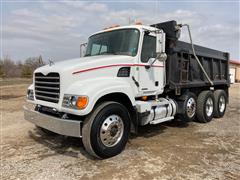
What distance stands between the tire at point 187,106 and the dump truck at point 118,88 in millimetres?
29

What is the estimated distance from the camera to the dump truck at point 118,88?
4.32 metres

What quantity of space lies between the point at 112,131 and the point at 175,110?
8.65ft

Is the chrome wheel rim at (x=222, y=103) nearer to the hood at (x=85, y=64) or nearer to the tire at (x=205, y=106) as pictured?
the tire at (x=205, y=106)

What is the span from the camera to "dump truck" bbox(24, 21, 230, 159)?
4316 mm

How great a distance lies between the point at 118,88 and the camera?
4.74 metres

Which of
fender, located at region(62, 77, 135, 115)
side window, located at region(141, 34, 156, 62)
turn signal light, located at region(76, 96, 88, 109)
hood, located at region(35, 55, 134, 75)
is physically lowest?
turn signal light, located at region(76, 96, 88, 109)

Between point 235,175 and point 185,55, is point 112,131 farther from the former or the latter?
point 185,55

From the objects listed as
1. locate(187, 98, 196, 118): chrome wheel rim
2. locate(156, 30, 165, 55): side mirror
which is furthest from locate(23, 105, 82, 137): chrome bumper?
locate(187, 98, 196, 118): chrome wheel rim

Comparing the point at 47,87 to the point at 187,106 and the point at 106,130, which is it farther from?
the point at 187,106

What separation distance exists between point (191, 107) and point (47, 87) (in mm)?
4528

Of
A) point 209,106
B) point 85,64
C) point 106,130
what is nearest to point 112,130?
point 106,130

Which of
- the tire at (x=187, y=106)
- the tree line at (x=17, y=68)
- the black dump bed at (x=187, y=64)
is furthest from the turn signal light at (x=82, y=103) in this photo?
the tree line at (x=17, y=68)

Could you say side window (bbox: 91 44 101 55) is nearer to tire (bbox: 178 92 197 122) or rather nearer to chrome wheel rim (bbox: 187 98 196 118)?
tire (bbox: 178 92 197 122)

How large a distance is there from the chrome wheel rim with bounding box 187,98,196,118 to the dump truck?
1.2 inches
